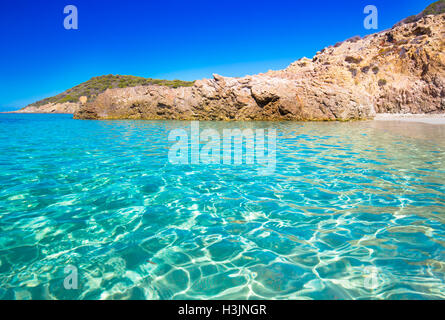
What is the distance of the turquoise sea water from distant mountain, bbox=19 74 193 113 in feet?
209

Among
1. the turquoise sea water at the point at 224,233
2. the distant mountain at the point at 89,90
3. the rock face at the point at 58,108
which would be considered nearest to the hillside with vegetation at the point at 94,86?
the distant mountain at the point at 89,90

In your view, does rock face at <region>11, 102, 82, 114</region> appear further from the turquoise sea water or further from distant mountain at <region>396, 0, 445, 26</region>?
distant mountain at <region>396, 0, 445, 26</region>

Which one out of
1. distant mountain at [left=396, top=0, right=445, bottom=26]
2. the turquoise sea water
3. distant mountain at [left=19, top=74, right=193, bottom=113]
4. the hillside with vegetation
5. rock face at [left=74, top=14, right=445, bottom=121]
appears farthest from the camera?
the hillside with vegetation

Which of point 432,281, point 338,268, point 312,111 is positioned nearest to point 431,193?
point 432,281

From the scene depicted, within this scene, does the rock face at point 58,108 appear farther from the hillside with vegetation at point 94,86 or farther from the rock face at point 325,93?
the rock face at point 325,93

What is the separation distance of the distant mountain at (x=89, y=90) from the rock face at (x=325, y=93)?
40.7 meters

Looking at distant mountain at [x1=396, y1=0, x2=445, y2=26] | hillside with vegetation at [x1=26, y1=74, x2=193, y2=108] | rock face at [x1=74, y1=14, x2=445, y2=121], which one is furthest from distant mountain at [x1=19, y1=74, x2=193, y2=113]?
distant mountain at [x1=396, y1=0, x2=445, y2=26]

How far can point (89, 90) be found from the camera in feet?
278

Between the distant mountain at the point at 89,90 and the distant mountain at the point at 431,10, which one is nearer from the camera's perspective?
the distant mountain at the point at 431,10

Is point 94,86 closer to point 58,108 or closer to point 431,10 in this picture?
point 58,108

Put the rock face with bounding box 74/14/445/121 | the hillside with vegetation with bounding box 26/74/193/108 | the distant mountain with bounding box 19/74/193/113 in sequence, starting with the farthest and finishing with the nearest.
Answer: the hillside with vegetation with bounding box 26/74/193/108 → the distant mountain with bounding box 19/74/193/113 → the rock face with bounding box 74/14/445/121

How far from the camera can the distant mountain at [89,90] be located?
73562mm

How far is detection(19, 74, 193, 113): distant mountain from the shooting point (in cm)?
7356

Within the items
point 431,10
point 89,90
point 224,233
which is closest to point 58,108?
point 89,90
